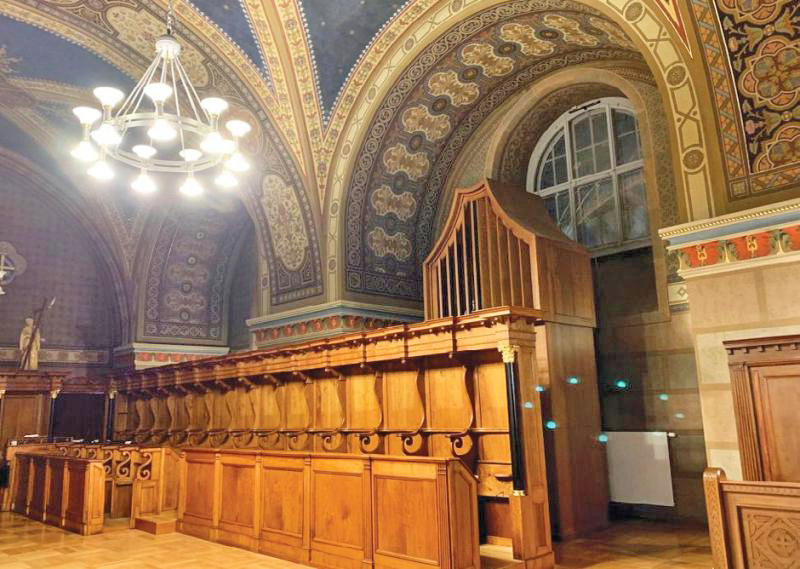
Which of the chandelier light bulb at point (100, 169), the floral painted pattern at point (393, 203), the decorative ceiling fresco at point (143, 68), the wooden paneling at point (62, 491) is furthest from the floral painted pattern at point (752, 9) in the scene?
the wooden paneling at point (62, 491)

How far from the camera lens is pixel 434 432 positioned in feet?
23.7

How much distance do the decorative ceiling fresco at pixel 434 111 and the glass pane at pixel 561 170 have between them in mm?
1217

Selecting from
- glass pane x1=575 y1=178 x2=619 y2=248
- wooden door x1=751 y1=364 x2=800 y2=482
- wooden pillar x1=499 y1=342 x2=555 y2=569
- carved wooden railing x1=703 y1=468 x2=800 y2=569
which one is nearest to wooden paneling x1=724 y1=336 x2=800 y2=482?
wooden door x1=751 y1=364 x2=800 y2=482

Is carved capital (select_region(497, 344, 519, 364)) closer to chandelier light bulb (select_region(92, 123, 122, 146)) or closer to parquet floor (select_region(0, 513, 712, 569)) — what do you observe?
parquet floor (select_region(0, 513, 712, 569))

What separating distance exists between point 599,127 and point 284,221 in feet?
16.7

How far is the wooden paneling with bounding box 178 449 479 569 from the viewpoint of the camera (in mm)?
5023

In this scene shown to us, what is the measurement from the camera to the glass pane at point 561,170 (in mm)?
9547

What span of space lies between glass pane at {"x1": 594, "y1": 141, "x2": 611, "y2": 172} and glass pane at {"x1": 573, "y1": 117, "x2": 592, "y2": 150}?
19cm

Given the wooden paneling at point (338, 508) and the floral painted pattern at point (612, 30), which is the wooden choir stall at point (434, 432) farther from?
the floral painted pattern at point (612, 30)

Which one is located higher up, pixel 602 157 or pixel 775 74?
pixel 602 157

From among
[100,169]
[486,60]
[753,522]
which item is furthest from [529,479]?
[486,60]

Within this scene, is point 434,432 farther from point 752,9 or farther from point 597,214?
point 752,9

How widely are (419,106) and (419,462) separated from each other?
5977 mm

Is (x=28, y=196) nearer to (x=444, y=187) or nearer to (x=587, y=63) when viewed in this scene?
(x=444, y=187)
